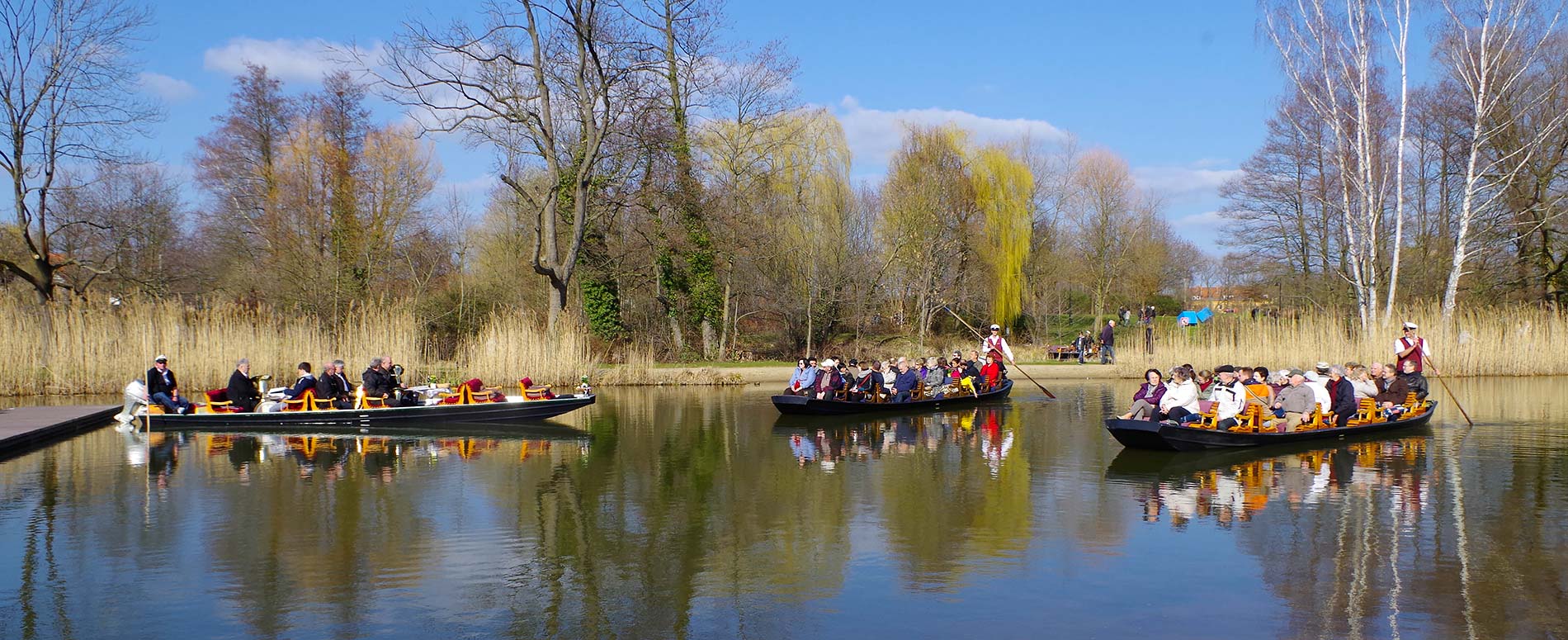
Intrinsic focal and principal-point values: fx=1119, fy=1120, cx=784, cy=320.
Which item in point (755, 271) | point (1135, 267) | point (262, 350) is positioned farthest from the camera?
point (1135, 267)

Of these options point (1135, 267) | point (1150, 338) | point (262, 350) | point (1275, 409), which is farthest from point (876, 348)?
point (1275, 409)

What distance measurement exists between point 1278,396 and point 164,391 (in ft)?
54.3

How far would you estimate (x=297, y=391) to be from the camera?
17.4 m

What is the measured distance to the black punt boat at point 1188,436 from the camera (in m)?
13.1

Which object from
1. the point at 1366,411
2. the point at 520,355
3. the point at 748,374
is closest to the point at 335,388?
the point at 520,355

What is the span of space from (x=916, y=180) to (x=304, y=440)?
76.5ft

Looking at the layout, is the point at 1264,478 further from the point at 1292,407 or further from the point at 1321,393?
the point at 1321,393

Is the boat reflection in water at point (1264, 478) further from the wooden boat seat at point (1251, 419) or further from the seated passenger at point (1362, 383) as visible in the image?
the seated passenger at point (1362, 383)

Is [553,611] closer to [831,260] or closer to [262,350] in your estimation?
[262,350]

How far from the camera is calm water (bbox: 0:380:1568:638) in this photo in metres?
6.78

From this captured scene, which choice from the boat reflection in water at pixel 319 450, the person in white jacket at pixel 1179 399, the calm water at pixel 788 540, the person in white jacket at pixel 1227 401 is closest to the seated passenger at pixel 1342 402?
the calm water at pixel 788 540

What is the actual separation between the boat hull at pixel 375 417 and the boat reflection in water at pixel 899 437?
3.87 m

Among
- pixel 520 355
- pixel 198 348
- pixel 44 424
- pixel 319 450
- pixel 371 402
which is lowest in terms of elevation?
pixel 319 450

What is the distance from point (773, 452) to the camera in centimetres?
1420
